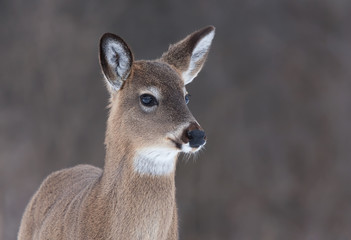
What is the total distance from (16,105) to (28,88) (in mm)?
464

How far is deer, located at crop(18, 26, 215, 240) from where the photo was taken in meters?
4.93

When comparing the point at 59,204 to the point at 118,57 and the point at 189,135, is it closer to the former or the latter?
the point at 118,57

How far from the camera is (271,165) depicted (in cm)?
1559

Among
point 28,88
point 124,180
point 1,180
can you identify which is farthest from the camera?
point 28,88

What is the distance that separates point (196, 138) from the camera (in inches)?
186

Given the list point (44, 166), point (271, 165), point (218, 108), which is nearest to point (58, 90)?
point (44, 166)

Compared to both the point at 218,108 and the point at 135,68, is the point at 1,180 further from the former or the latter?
the point at 135,68

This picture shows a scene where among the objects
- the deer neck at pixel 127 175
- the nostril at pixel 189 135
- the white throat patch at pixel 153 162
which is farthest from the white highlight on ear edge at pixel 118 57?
the nostril at pixel 189 135

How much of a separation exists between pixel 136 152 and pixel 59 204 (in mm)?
1168

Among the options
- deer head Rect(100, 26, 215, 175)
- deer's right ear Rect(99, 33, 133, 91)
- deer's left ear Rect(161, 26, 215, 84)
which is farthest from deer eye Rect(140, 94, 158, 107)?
deer's left ear Rect(161, 26, 215, 84)

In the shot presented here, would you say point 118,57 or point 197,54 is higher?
point 197,54

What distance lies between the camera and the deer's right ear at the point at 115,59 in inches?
205

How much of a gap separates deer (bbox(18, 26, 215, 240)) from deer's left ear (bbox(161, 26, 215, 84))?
0.66 feet

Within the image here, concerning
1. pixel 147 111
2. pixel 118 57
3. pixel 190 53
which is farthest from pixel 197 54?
pixel 147 111
